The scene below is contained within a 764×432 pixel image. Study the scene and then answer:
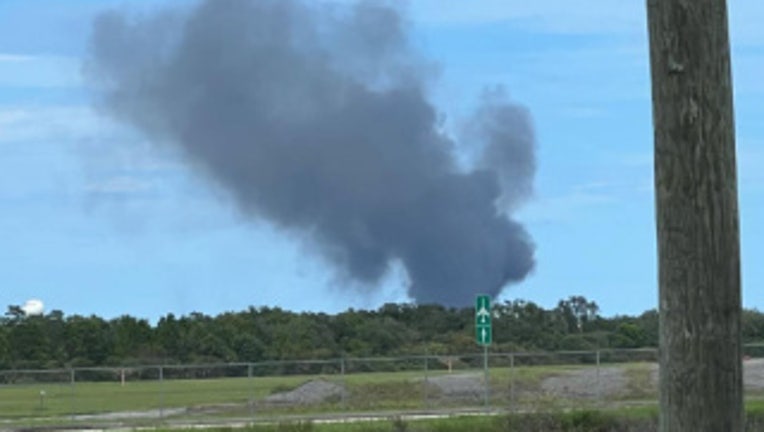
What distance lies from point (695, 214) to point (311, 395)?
4837cm

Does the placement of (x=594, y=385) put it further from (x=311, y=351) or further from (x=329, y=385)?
(x=311, y=351)

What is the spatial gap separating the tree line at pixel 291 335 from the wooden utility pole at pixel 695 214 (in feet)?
216

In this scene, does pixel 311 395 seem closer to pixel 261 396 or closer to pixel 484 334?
pixel 261 396

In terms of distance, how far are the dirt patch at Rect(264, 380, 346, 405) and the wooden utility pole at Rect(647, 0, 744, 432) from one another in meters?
46.5

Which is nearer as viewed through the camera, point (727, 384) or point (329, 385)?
point (727, 384)

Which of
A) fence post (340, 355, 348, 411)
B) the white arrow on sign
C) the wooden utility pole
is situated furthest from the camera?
fence post (340, 355, 348, 411)

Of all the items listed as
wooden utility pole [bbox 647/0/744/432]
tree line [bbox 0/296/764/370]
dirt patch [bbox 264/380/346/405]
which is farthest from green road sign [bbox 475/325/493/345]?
wooden utility pole [bbox 647/0/744/432]

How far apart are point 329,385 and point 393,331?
25.2m

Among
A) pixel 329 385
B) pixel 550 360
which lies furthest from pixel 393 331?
pixel 329 385

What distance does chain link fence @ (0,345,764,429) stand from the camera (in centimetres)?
4856

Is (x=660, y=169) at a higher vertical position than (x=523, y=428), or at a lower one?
higher

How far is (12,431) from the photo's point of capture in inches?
1710

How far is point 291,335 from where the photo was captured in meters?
75.2

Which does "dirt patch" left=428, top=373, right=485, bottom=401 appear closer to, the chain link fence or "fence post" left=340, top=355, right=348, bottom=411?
the chain link fence
